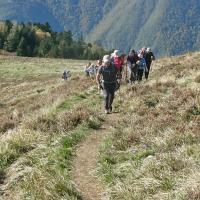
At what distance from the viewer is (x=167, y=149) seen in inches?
455

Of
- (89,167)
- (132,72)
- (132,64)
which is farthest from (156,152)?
(132,64)

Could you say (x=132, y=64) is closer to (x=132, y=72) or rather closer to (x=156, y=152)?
(x=132, y=72)

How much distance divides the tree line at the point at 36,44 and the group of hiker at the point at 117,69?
99.9m

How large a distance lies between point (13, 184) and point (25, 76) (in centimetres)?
5576

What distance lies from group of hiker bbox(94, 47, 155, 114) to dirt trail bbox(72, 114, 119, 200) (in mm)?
4376

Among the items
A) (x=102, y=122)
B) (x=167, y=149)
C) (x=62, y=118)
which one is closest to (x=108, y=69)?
(x=102, y=122)

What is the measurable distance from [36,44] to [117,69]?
121 m

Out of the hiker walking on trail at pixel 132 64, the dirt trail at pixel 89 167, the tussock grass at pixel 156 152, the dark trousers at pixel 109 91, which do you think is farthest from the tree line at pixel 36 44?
the dirt trail at pixel 89 167

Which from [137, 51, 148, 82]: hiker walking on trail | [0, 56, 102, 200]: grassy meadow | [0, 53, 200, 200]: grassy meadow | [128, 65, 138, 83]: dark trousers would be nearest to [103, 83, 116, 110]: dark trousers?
[0, 53, 200, 200]: grassy meadow

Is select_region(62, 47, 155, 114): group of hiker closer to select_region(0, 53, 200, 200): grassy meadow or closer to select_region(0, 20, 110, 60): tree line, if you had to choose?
select_region(0, 53, 200, 200): grassy meadow

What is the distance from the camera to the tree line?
134 metres

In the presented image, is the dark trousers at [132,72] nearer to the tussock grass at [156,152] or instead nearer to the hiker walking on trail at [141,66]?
the hiker walking on trail at [141,66]

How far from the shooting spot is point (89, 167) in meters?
11.7

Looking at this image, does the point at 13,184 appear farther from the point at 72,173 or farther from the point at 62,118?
the point at 62,118
